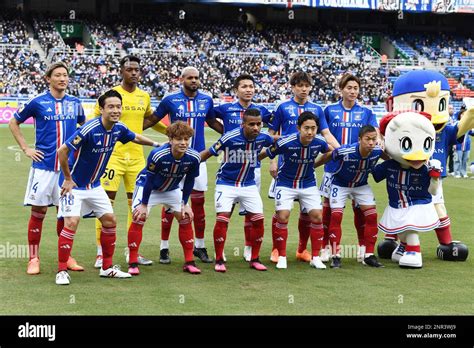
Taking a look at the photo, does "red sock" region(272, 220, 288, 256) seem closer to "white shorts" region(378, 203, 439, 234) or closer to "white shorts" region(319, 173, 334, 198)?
"white shorts" region(319, 173, 334, 198)

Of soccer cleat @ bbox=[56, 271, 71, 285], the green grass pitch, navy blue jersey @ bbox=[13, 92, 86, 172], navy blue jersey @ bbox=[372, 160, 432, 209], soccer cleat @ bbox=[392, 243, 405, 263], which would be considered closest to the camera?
the green grass pitch

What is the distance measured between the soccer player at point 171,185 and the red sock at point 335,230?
1.68 meters

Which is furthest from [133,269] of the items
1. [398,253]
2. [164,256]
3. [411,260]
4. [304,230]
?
[398,253]

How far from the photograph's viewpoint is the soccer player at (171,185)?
8195mm

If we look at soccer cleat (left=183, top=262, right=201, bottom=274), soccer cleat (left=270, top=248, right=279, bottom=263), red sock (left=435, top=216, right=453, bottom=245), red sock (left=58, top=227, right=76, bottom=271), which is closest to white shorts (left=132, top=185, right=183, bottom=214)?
soccer cleat (left=183, top=262, right=201, bottom=274)

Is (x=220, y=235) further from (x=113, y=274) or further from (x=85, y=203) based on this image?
(x=85, y=203)

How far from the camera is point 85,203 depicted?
26.6ft

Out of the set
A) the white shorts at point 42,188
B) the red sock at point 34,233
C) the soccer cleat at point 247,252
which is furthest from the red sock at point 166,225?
the red sock at point 34,233

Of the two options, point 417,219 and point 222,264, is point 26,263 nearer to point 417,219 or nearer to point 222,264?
point 222,264

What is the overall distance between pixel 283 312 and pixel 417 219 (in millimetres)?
3034

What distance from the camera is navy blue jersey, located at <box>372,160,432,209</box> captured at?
914cm

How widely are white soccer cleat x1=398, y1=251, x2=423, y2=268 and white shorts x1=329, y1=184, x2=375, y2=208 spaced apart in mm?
760

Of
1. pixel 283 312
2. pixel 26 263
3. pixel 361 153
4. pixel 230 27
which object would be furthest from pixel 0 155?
pixel 230 27

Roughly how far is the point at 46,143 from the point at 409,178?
167 inches
